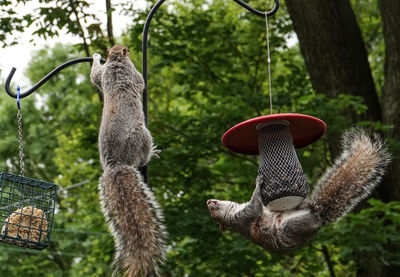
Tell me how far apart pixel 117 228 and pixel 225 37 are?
5.58 m

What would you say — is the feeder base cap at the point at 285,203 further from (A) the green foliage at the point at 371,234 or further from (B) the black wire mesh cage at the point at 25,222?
(A) the green foliage at the point at 371,234

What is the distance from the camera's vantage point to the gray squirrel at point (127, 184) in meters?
2.58

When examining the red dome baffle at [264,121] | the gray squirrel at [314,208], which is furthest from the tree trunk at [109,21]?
the gray squirrel at [314,208]

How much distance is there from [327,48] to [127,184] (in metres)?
5.05

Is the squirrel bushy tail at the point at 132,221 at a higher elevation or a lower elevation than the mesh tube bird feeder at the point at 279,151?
lower

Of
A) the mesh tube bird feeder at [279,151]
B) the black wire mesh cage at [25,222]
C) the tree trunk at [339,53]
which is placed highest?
the tree trunk at [339,53]

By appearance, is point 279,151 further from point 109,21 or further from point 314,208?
point 109,21

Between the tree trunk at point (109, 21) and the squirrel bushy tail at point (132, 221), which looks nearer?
the squirrel bushy tail at point (132, 221)

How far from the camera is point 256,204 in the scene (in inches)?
98.9

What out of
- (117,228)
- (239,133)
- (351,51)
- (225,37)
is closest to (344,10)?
(351,51)

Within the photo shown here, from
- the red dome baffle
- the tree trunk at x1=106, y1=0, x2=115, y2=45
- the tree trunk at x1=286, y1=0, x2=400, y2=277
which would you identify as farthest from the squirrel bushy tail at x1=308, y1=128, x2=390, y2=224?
the tree trunk at x1=286, y1=0, x2=400, y2=277

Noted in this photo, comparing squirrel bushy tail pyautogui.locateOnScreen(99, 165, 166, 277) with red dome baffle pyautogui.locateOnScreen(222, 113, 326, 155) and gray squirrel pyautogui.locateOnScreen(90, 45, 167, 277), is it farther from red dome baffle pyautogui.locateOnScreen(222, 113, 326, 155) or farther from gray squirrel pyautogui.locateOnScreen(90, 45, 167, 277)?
red dome baffle pyautogui.locateOnScreen(222, 113, 326, 155)

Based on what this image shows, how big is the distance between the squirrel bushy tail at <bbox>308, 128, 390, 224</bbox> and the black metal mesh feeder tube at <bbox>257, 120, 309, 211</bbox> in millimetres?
87

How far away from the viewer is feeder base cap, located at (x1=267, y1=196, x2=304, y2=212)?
255cm
